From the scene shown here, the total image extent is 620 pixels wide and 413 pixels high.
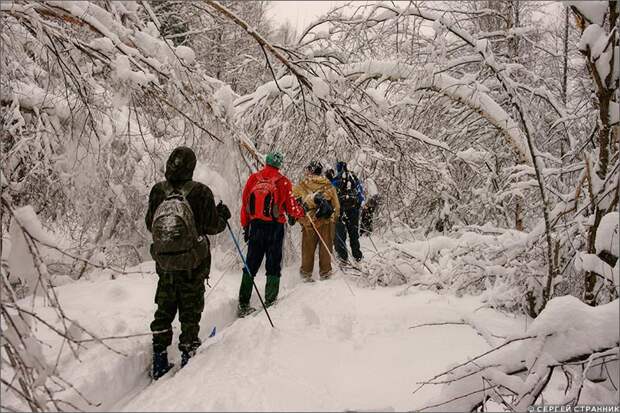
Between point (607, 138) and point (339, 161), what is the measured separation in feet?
7.25

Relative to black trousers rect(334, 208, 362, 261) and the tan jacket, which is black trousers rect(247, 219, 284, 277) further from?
black trousers rect(334, 208, 362, 261)

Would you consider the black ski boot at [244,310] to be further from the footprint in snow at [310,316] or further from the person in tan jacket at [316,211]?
the person in tan jacket at [316,211]

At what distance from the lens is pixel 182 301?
4160 mm

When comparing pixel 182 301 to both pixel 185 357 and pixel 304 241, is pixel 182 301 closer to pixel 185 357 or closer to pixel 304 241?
pixel 185 357

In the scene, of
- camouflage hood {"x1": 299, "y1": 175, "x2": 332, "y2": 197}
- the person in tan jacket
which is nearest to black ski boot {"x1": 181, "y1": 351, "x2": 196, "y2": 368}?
the person in tan jacket

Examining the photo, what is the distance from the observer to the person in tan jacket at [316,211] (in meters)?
6.85

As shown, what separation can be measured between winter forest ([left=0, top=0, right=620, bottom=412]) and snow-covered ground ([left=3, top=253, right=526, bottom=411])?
0.02m

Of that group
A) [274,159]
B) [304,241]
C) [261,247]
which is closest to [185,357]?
[261,247]

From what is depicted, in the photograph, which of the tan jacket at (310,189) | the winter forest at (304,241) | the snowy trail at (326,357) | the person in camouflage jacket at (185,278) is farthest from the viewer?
the tan jacket at (310,189)

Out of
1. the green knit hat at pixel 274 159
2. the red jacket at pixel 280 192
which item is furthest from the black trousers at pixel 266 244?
the green knit hat at pixel 274 159

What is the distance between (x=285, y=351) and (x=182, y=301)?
39.9 inches

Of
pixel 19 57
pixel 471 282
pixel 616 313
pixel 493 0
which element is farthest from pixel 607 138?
pixel 493 0

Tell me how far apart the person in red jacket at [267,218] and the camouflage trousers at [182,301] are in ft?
4.30

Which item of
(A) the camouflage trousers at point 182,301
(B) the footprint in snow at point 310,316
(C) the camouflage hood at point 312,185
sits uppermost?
(C) the camouflage hood at point 312,185
